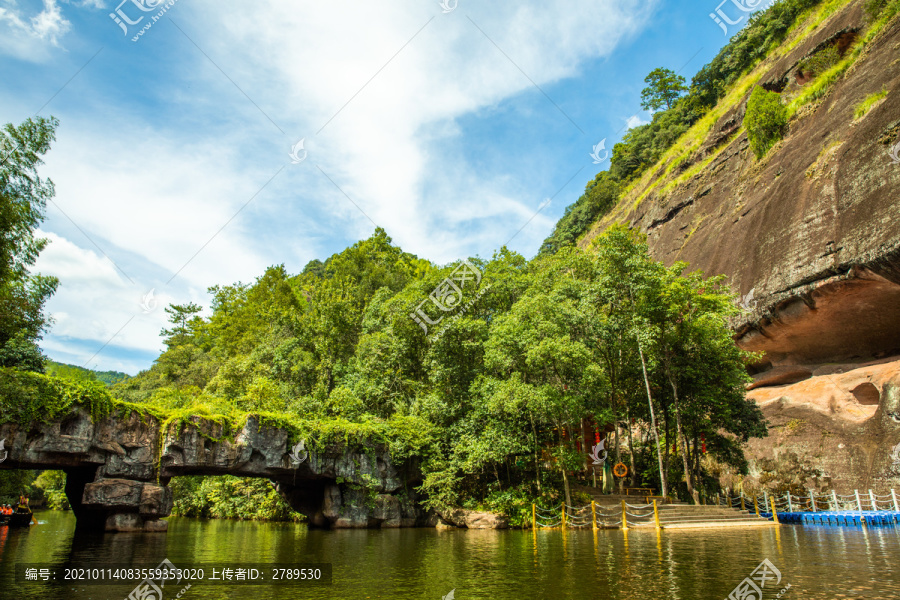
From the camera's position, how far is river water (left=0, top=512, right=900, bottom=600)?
19.1 ft

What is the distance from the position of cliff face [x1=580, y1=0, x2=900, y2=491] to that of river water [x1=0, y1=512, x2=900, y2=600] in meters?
5.35

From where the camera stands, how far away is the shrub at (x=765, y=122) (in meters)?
25.6

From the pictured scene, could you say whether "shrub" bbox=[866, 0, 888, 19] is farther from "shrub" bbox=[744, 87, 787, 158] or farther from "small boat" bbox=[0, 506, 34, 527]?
"small boat" bbox=[0, 506, 34, 527]

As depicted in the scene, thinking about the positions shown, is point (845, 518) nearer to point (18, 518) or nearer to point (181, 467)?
point (181, 467)

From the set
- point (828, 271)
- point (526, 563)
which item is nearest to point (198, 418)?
point (526, 563)

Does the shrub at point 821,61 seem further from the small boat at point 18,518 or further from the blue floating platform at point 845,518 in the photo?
the small boat at point 18,518

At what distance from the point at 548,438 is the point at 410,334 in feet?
25.7

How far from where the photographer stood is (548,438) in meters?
20.4

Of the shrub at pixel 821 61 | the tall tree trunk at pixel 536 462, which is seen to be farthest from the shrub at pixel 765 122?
the tall tree trunk at pixel 536 462

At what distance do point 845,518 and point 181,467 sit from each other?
22.0 meters

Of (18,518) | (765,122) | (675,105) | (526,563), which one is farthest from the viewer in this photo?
(675,105)

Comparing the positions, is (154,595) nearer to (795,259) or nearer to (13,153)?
(13,153)

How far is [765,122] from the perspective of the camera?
2581 cm

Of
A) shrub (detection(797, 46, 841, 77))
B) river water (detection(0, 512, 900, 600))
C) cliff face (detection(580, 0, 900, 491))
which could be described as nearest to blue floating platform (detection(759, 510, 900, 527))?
cliff face (detection(580, 0, 900, 491))
